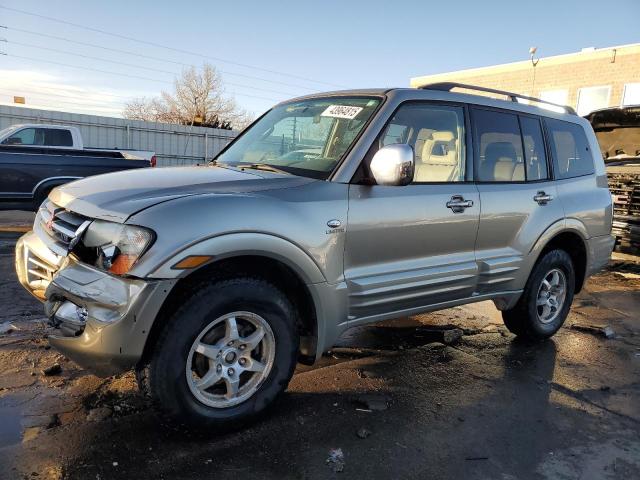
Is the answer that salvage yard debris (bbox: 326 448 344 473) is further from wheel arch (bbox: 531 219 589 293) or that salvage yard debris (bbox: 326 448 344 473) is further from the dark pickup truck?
the dark pickup truck

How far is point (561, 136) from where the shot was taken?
4824 mm

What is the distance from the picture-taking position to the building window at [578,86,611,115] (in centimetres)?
2238

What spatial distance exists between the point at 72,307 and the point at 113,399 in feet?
3.01

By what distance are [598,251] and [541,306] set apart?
82cm

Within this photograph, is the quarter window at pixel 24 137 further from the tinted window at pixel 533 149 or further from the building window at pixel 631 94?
the building window at pixel 631 94

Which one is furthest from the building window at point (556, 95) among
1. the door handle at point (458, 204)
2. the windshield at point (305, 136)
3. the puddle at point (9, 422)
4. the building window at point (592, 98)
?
the puddle at point (9, 422)

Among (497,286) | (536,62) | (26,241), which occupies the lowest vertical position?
(497,286)

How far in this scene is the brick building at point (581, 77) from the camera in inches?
849

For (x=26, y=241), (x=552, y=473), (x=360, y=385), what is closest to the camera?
(x=552, y=473)

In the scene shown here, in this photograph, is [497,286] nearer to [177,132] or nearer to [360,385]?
[360,385]

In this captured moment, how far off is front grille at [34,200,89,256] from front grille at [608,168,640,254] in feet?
25.0

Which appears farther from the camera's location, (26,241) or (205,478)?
(26,241)

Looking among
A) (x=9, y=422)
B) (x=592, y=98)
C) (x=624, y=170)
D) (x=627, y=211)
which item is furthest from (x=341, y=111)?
(x=592, y=98)

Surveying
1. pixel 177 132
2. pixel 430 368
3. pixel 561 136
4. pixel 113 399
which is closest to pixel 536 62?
pixel 177 132
